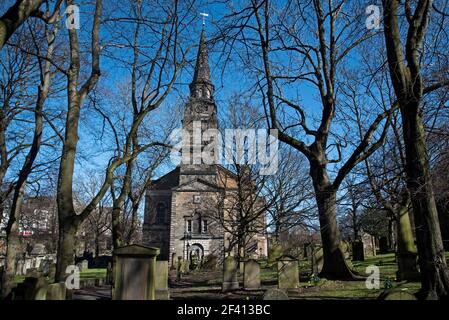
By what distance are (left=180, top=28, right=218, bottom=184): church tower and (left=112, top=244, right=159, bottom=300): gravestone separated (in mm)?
5225

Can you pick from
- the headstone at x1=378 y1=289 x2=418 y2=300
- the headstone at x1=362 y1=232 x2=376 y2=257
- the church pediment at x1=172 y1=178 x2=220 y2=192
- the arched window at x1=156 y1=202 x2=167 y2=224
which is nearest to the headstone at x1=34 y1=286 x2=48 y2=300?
the headstone at x1=378 y1=289 x2=418 y2=300

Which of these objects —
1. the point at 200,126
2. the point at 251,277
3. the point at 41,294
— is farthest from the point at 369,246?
the point at 41,294

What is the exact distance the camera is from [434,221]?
21.3ft

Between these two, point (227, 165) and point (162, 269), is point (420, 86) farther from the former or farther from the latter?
point (227, 165)

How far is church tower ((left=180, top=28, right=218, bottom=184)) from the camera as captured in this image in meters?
15.5

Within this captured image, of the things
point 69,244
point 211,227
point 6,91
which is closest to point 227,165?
point 6,91

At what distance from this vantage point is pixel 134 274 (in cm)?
784

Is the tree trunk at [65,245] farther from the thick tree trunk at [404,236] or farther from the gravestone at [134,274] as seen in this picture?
the thick tree trunk at [404,236]

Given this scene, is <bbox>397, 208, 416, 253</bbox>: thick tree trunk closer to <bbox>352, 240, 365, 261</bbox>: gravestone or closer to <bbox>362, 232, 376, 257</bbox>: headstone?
<bbox>352, 240, 365, 261</bbox>: gravestone

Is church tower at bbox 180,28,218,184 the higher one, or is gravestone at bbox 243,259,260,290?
church tower at bbox 180,28,218,184

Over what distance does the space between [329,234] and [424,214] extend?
501 centimetres

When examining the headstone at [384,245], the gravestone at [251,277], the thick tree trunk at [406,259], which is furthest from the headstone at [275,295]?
the headstone at [384,245]
